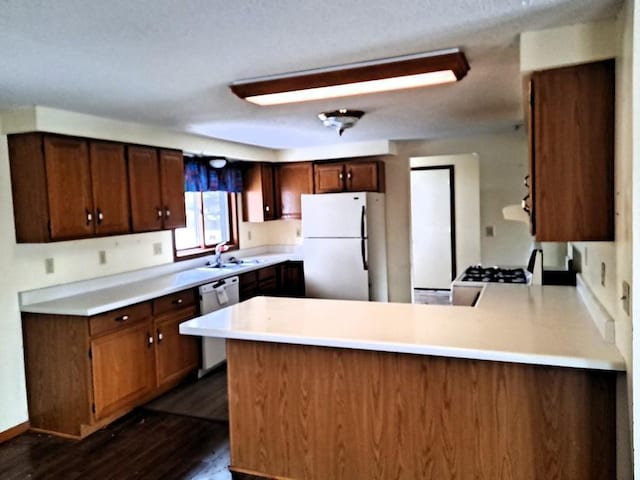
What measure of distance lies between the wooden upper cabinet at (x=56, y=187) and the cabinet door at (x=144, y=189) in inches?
11.4

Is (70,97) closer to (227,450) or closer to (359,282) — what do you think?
(227,450)

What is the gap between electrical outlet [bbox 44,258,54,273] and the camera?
136 inches

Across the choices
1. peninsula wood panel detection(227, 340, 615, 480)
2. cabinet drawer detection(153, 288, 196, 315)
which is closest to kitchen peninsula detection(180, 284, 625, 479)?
peninsula wood panel detection(227, 340, 615, 480)

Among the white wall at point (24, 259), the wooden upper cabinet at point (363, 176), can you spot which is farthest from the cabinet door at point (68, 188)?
the wooden upper cabinet at point (363, 176)

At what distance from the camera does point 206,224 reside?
17.5 feet

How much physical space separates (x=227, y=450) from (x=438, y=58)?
2.49m

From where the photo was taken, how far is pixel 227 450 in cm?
296

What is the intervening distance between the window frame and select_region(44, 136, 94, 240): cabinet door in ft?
3.83

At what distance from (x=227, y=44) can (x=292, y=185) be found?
3828 mm

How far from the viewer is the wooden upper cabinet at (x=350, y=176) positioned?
17.7 ft

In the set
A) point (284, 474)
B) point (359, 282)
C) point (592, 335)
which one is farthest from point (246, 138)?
point (592, 335)

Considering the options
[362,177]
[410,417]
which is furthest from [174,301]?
[362,177]

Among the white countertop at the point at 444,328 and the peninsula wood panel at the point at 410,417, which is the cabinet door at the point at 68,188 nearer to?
the white countertop at the point at 444,328

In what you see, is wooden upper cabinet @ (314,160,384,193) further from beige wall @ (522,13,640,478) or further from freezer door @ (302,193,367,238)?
beige wall @ (522,13,640,478)
